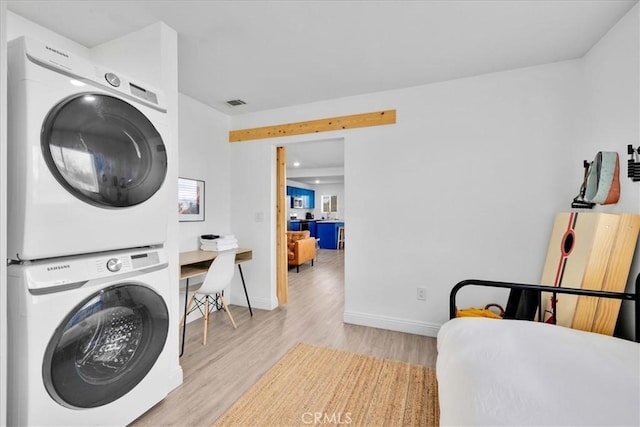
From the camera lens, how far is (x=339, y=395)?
72.9 inches

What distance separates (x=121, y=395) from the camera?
1439 mm

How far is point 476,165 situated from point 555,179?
1.99 ft

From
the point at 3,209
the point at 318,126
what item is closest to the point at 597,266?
the point at 318,126

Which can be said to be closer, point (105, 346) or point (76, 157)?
point (76, 157)

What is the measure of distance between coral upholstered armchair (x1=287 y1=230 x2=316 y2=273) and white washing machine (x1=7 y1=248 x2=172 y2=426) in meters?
3.91

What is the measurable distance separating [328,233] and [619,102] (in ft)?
24.5

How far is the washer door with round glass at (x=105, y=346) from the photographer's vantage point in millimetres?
1204

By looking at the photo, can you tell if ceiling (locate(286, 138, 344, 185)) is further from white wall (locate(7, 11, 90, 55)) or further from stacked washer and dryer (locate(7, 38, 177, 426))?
stacked washer and dryer (locate(7, 38, 177, 426))

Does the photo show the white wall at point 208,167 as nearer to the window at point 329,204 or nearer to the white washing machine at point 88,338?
the white washing machine at point 88,338

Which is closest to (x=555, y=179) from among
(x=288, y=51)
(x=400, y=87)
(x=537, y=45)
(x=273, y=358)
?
(x=537, y=45)

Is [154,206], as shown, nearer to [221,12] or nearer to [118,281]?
[118,281]

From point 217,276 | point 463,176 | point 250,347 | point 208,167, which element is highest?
point 208,167

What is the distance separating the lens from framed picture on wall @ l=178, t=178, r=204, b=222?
9.94ft

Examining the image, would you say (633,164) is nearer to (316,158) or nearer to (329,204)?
(316,158)
